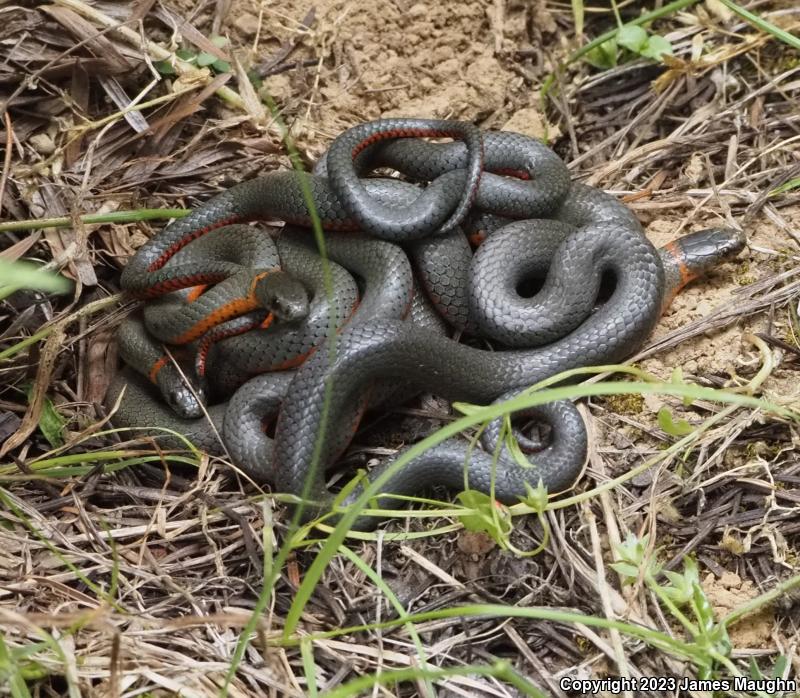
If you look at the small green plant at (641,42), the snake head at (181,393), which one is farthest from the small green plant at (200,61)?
the small green plant at (641,42)

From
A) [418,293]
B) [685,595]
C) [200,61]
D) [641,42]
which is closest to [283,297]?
[418,293]

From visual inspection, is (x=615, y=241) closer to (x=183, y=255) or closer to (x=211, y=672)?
(x=183, y=255)

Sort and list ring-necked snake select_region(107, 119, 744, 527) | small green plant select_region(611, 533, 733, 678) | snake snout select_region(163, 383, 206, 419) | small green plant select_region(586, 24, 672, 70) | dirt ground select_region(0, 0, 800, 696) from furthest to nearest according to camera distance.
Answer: small green plant select_region(586, 24, 672, 70), snake snout select_region(163, 383, 206, 419), ring-necked snake select_region(107, 119, 744, 527), dirt ground select_region(0, 0, 800, 696), small green plant select_region(611, 533, 733, 678)

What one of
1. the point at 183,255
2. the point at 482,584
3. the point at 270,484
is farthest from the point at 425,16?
the point at 482,584

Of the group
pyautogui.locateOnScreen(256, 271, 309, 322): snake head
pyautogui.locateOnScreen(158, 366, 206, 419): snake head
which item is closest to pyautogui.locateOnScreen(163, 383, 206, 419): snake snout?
pyautogui.locateOnScreen(158, 366, 206, 419): snake head

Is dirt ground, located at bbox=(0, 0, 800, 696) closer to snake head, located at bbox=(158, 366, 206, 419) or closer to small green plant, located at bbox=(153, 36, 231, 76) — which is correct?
small green plant, located at bbox=(153, 36, 231, 76)

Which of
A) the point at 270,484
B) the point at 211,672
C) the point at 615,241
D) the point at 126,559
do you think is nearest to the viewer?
the point at 211,672

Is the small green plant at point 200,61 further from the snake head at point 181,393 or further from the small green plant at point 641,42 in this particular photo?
the small green plant at point 641,42

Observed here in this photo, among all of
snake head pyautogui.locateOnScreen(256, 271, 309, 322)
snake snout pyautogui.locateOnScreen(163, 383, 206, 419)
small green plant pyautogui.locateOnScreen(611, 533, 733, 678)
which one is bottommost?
small green plant pyautogui.locateOnScreen(611, 533, 733, 678)
